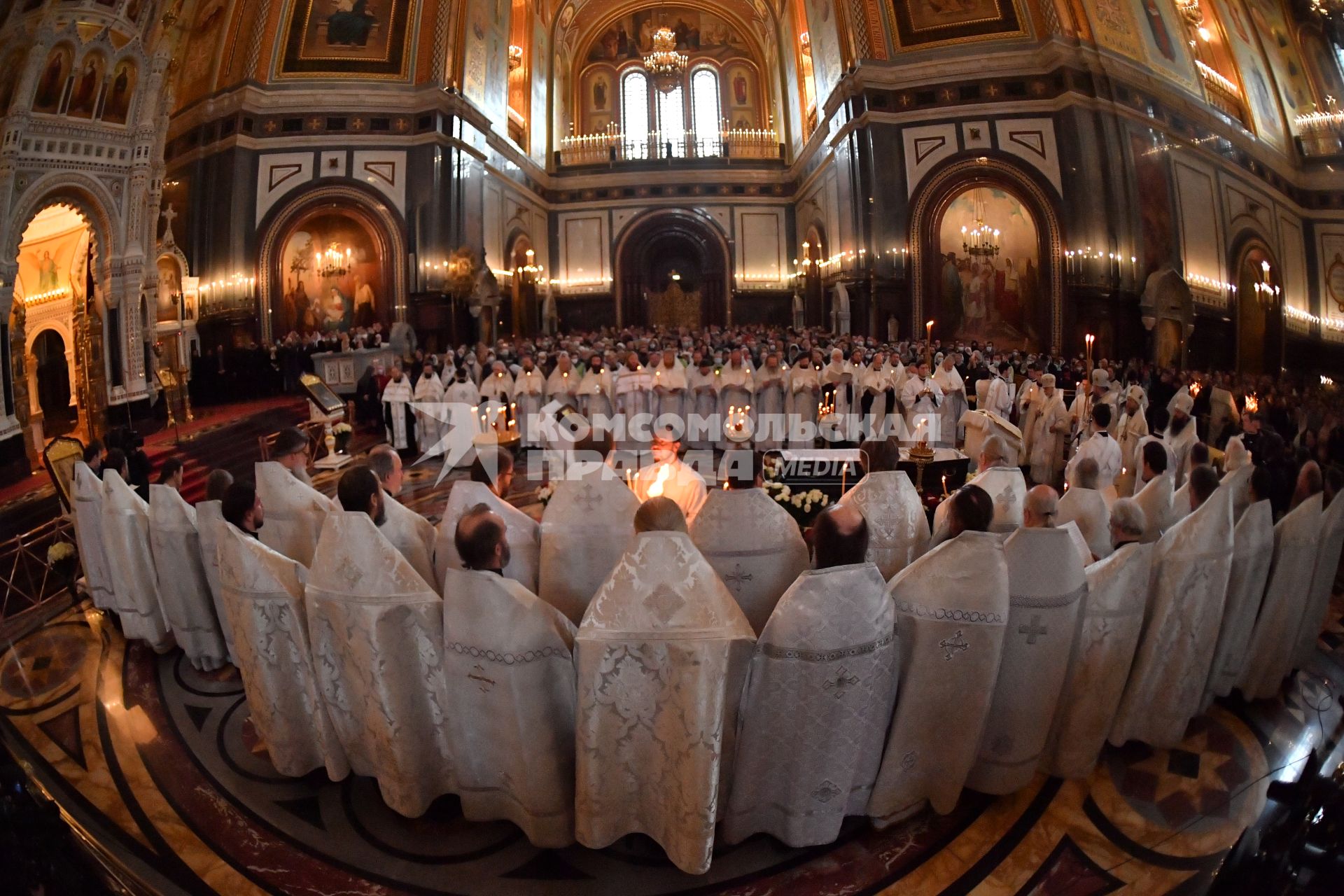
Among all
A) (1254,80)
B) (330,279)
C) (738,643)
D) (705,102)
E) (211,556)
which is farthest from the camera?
(705,102)

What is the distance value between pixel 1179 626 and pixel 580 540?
3094mm

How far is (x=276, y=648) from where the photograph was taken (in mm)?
3691

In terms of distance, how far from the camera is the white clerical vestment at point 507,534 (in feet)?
13.6

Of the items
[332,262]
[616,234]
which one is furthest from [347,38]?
[616,234]

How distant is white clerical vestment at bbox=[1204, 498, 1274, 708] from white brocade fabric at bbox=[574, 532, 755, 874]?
2863mm

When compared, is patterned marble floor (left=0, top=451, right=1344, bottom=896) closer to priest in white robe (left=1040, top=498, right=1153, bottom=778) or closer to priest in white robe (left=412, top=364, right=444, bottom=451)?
priest in white robe (left=1040, top=498, right=1153, bottom=778)

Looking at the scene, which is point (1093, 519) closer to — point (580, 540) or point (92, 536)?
point (580, 540)

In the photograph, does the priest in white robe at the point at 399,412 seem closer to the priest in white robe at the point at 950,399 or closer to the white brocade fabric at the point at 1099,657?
the priest in white robe at the point at 950,399

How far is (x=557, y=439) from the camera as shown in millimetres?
7867

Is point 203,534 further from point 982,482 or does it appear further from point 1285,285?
point 1285,285

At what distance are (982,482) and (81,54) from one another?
11.4 metres

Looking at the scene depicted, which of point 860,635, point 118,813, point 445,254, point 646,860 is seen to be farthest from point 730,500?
point 445,254

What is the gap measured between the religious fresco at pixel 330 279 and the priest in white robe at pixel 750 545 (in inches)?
770

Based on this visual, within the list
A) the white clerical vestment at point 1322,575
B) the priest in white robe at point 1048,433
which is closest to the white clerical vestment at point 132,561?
the white clerical vestment at point 1322,575
